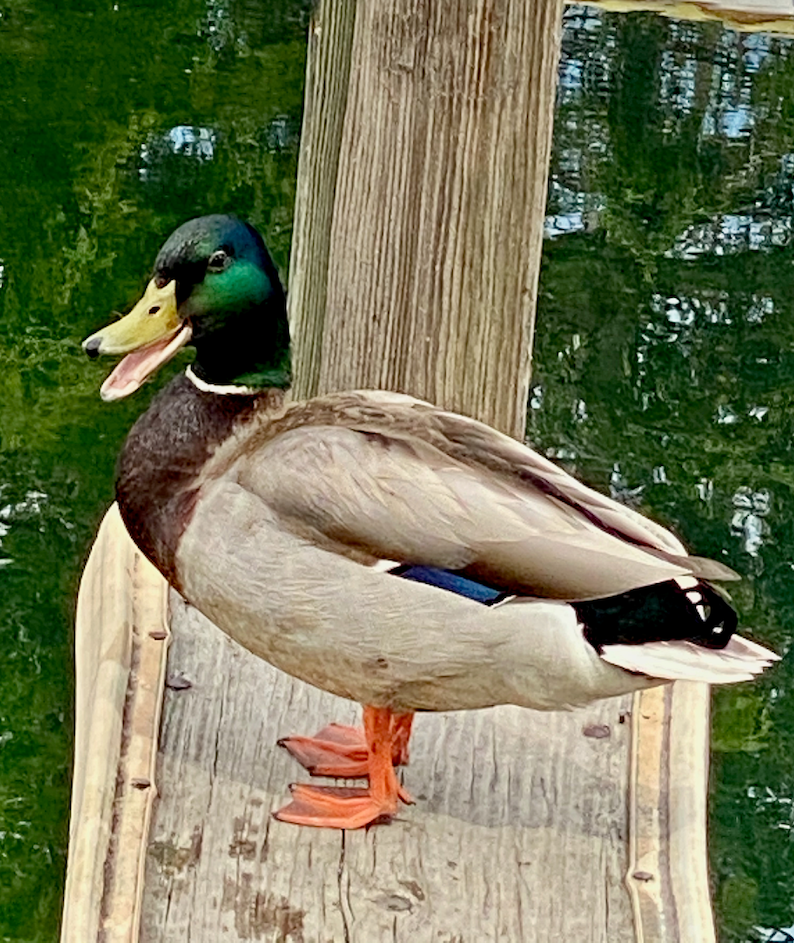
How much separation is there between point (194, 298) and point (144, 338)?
0.23 feet

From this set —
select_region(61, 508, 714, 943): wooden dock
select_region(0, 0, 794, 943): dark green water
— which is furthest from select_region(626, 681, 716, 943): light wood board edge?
select_region(0, 0, 794, 943): dark green water

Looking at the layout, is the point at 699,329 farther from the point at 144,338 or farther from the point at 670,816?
the point at 144,338

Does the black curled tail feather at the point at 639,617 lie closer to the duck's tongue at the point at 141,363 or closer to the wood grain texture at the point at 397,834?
the wood grain texture at the point at 397,834

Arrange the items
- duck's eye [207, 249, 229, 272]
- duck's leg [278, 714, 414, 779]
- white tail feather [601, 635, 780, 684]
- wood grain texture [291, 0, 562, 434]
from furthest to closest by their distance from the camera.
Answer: duck's leg [278, 714, 414, 779], wood grain texture [291, 0, 562, 434], duck's eye [207, 249, 229, 272], white tail feather [601, 635, 780, 684]

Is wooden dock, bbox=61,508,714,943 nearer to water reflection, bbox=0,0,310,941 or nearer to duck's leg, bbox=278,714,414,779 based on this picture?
duck's leg, bbox=278,714,414,779

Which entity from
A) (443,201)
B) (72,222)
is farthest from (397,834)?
(72,222)

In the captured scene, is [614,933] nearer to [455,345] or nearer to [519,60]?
[455,345]

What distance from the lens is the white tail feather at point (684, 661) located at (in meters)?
2.09

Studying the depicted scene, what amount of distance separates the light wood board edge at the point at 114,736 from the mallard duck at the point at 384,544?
273mm

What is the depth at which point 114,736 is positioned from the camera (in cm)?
247

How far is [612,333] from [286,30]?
199cm

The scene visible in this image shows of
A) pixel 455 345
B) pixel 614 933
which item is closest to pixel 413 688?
pixel 614 933

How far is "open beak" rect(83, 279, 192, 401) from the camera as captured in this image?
7.29 ft

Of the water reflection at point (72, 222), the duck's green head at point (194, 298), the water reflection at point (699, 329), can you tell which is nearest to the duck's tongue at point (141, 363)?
the duck's green head at point (194, 298)
